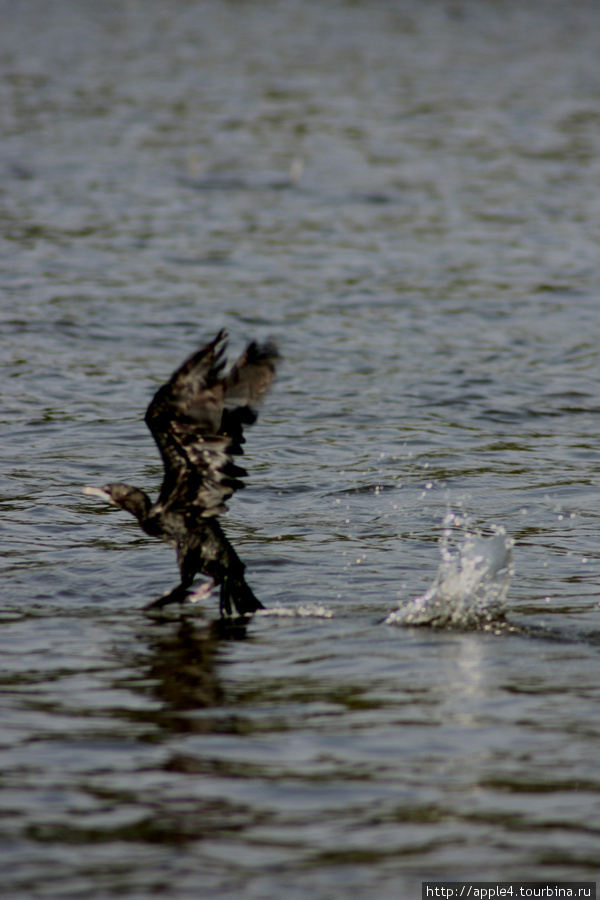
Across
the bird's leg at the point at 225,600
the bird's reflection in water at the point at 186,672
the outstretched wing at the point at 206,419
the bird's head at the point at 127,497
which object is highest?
the outstretched wing at the point at 206,419

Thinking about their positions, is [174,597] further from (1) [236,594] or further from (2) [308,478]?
(2) [308,478]

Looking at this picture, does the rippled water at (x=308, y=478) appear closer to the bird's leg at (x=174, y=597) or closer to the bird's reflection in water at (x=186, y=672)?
the bird's reflection in water at (x=186, y=672)

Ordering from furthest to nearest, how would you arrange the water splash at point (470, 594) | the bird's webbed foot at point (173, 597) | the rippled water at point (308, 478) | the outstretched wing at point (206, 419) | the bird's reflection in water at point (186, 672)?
1. the bird's webbed foot at point (173, 597)
2. the water splash at point (470, 594)
3. the outstretched wing at point (206, 419)
4. the bird's reflection in water at point (186, 672)
5. the rippled water at point (308, 478)

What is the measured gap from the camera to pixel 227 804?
432 cm

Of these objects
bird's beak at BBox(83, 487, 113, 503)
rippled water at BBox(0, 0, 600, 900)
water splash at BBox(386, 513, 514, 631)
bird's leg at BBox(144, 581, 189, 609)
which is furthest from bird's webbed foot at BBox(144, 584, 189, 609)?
water splash at BBox(386, 513, 514, 631)

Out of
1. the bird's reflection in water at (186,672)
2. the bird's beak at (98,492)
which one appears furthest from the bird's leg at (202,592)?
the bird's beak at (98,492)

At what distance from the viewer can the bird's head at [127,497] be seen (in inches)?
252

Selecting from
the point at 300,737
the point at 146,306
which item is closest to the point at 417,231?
the point at 146,306

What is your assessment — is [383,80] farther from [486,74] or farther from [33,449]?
[33,449]

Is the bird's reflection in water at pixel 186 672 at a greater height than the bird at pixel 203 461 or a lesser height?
lesser

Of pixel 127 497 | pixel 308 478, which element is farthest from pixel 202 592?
pixel 308 478

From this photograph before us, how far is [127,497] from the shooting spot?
21.1 feet

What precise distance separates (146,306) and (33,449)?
13.5 feet

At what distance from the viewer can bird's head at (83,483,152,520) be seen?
252 inches
